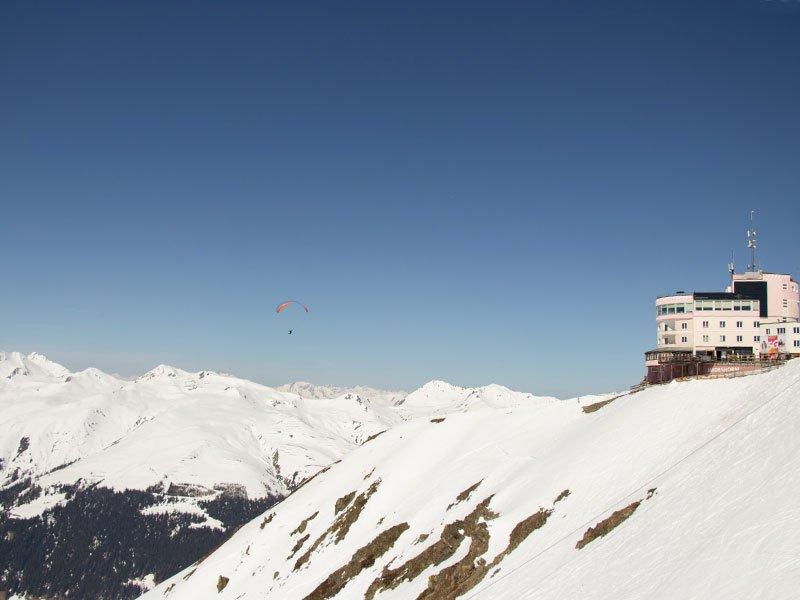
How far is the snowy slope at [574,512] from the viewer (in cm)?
2011

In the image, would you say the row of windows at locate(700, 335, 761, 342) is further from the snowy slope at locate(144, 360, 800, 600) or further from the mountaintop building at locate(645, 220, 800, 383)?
the snowy slope at locate(144, 360, 800, 600)

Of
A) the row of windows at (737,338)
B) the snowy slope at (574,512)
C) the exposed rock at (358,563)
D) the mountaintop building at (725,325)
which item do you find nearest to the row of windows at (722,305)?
the mountaintop building at (725,325)

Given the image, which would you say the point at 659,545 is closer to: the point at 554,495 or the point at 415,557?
the point at 554,495

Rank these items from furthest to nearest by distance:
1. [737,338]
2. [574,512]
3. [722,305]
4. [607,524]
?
[722,305] → [737,338] → [574,512] → [607,524]

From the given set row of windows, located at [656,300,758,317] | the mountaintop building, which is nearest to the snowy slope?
the mountaintop building

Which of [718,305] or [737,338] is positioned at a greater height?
[718,305]

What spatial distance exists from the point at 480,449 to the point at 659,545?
124 ft

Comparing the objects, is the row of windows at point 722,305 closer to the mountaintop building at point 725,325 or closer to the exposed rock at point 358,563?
the mountaintop building at point 725,325

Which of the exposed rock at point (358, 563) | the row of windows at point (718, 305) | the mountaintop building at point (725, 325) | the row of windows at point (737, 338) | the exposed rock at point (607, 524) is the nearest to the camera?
the exposed rock at point (607, 524)

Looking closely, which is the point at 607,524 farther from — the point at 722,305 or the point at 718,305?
the point at 722,305

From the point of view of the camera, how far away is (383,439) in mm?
85188

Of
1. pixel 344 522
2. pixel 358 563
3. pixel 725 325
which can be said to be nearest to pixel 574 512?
pixel 358 563

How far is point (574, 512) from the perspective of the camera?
32031 mm

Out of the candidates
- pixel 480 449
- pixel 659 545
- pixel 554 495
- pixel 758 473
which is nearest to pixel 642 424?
pixel 554 495
